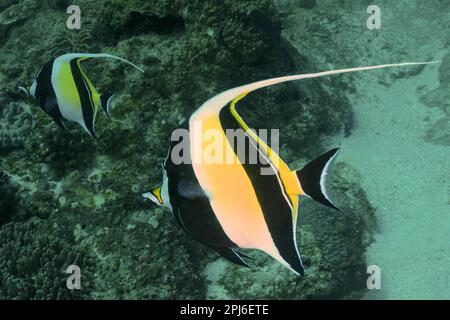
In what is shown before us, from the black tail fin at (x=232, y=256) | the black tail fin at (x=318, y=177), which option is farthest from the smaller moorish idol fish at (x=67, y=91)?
the black tail fin at (x=318, y=177)

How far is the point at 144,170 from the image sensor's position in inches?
140

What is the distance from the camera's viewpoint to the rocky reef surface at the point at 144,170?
10.5 feet

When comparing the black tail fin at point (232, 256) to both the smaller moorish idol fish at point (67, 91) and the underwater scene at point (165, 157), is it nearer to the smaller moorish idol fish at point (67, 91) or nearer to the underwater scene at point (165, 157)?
the underwater scene at point (165, 157)

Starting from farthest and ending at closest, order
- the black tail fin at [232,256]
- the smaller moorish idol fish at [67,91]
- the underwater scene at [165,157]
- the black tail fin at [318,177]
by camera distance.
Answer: the underwater scene at [165,157], the smaller moorish idol fish at [67,91], the black tail fin at [232,256], the black tail fin at [318,177]

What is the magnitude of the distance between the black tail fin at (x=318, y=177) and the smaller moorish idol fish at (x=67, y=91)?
1607mm

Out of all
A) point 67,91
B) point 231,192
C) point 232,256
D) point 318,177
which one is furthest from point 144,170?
point 318,177

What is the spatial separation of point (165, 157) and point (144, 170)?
622 millimetres

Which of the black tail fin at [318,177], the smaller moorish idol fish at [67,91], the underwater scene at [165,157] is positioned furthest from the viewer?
the underwater scene at [165,157]

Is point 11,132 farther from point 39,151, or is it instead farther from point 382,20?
point 382,20

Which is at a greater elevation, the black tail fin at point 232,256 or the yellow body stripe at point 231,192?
the yellow body stripe at point 231,192

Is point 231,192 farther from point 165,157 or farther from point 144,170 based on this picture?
point 144,170

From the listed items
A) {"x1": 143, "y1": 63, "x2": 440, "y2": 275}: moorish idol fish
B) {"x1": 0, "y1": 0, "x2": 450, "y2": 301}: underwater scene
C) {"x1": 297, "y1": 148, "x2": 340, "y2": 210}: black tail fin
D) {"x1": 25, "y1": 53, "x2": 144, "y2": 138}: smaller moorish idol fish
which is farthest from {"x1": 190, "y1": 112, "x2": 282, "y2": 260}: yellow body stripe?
{"x1": 25, "y1": 53, "x2": 144, "y2": 138}: smaller moorish idol fish

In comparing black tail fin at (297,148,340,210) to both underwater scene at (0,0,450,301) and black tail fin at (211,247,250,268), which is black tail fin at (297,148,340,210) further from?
underwater scene at (0,0,450,301)

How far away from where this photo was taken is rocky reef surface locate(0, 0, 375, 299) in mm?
3189
